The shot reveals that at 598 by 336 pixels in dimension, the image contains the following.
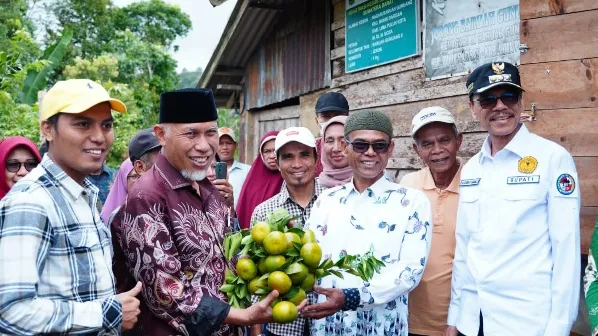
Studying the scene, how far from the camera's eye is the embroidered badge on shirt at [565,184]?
2480mm

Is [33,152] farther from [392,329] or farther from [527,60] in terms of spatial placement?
[527,60]

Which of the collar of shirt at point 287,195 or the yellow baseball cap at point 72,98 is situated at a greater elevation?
the yellow baseball cap at point 72,98

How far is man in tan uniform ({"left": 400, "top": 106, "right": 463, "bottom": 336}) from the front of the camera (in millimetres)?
3049

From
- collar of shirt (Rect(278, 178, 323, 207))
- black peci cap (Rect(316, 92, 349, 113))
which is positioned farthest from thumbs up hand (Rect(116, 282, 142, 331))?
black peci cap (Rect(316, 92, 349, 113))

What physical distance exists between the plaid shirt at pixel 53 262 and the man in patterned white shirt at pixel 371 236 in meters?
0.96

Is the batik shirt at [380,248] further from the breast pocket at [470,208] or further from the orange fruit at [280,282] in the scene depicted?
the orange fruit at [280,282]

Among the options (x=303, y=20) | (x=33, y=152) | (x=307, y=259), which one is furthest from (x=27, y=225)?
(x=303, y=20)

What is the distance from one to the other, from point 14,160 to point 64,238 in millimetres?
2067

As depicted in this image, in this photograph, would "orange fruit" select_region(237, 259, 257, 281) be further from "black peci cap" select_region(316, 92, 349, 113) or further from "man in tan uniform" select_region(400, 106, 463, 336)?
"black peci cap" select_region(316, 92, 349, 113)

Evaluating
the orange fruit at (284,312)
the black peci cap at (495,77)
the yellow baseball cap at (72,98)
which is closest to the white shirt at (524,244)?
the black peci cap at (495,77)

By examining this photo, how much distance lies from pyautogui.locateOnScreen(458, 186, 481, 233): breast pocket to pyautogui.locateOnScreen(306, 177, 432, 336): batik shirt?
20 cm

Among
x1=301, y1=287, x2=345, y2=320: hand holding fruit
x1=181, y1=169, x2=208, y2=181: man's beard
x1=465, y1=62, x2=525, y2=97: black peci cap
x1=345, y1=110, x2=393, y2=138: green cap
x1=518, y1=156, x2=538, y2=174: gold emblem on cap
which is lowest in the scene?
x1=301, y1=287, x2=345, y2=320: hand holding fruit

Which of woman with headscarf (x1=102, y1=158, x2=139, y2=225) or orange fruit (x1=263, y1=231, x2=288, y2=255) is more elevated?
woman with headscarf (x1=102, y1=158, x2=139, y2=225)

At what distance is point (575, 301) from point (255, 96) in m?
7.53
